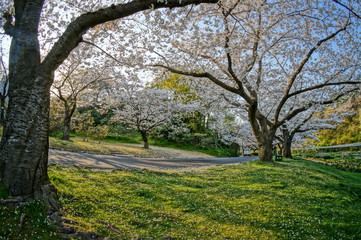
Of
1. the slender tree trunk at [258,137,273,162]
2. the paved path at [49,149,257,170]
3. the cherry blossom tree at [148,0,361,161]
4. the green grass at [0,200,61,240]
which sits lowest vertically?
the paved path at [49,149,257,170]

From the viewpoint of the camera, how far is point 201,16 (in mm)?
10695

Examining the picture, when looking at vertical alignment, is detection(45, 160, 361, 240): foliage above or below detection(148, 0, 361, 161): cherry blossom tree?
below

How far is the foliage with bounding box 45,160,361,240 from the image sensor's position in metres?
4.80

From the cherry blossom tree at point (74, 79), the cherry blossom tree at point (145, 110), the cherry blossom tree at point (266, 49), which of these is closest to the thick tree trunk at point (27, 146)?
the cherry blossom tree at point (266, 49)

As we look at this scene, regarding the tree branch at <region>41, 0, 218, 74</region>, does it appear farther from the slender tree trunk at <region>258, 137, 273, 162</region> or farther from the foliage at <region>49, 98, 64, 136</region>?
the foliage at <region>49, 98, 64, 136</region>

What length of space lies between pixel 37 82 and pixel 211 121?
37.0m

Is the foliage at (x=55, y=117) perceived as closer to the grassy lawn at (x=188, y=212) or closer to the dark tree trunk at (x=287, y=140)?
the grassy lawn at (x=188, y=212)

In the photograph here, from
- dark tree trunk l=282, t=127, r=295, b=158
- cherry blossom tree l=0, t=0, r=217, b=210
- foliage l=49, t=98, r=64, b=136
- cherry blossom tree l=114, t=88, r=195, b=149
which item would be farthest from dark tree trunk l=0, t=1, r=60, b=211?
dark tree trunk l=282, t=127, r=295, b=158

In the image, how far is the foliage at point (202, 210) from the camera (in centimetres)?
480

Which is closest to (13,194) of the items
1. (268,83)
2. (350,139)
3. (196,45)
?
(196,45)

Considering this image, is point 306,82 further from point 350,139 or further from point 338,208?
point 350,139

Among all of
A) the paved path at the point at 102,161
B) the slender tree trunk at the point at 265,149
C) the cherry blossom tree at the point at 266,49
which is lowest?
the paved path at the point at 102,161

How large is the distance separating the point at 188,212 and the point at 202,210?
0.44m

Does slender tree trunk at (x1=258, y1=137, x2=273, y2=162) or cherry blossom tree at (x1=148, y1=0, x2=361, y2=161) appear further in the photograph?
slender tree trunk at (x1=258, y1=137, x2=273, y2=162)
